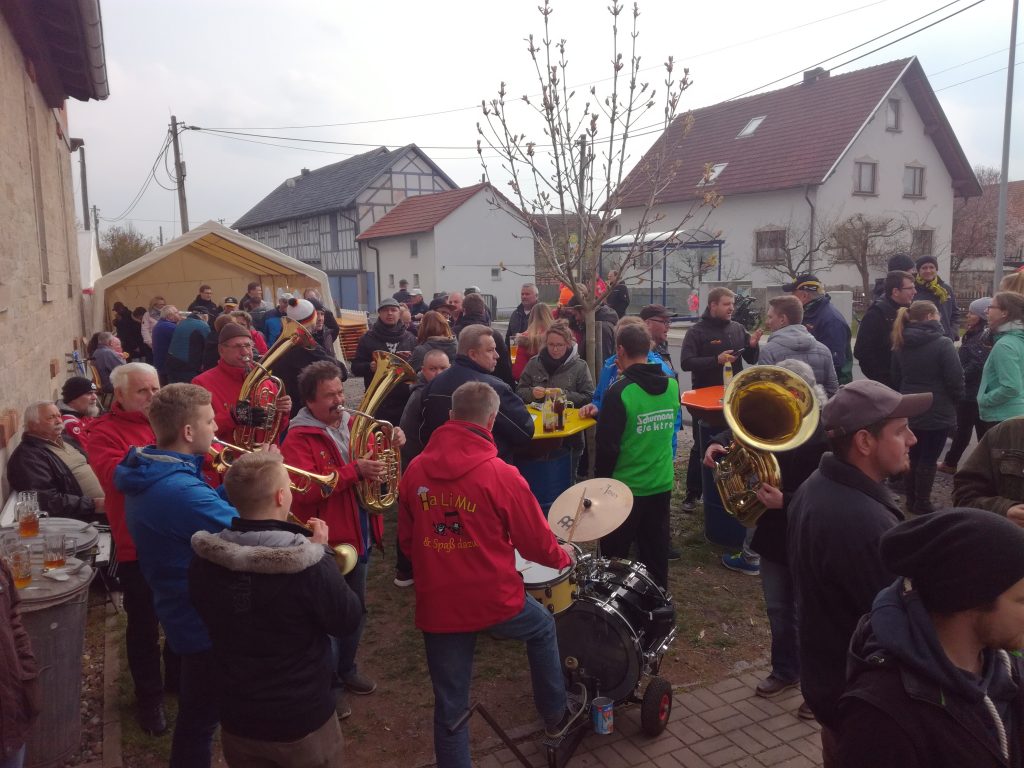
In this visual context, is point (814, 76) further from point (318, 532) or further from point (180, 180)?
point (318, 532)

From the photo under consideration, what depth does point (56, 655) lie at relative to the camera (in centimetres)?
357

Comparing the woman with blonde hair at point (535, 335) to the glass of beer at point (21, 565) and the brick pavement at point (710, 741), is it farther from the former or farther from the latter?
the glass of beer at point (21, 565)

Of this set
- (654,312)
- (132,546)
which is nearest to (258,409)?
(132,546)

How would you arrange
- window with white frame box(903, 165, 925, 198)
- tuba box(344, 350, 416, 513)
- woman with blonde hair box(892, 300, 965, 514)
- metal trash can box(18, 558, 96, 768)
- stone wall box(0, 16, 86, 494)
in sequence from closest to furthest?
metal trash can box(18, 558, 96, 768) → tuba box(344, 350, 416, 513) → stone wall box(0, 16, 86, 494) → woman with blonde hair box(892, 300, 965, 514) → window with white frame box(903, 165, 925, 198)

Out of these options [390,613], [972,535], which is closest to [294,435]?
[390,613]

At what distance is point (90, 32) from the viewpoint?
Result: 8.27m

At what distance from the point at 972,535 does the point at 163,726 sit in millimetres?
3975

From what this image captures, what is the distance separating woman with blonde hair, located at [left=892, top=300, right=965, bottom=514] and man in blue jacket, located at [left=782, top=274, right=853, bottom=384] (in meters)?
0.58

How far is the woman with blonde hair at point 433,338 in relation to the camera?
637 centimetres

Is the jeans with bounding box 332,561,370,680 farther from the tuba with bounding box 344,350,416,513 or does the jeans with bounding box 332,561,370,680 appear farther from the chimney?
the chimney

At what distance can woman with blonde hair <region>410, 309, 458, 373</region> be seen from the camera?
637 centimetres

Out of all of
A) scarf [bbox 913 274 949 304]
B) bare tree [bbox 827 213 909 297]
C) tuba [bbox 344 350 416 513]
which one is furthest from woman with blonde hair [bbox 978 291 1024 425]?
bare tree [bbox 827 213 909 297]

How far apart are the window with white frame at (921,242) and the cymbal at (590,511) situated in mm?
27527

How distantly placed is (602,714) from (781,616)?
3.86 ft
